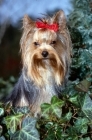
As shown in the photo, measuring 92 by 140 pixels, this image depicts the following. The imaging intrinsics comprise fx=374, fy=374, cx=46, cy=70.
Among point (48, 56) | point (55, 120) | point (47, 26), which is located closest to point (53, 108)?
point (55, 120)

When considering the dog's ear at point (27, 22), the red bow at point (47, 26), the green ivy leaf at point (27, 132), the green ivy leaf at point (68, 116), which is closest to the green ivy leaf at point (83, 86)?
the green ivy leaf at point (68, 116)

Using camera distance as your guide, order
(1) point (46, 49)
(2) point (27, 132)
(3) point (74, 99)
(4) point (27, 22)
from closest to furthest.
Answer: (2) point (27, 132) < (3) point (74, 99) < (1) point (46, 49) < (4) point (27, 22)

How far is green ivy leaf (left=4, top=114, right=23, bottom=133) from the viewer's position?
9.58 ft

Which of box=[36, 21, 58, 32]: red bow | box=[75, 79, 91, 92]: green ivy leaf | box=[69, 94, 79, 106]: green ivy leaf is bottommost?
Answer: box=[69, 94, 79, 106]: green ivy leaf

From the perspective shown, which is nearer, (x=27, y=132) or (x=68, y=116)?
(x=27, y=132)

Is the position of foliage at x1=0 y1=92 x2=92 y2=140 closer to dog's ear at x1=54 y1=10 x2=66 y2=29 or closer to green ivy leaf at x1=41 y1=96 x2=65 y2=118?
green ivy leaf at x1=41 y1=96 x2=65 y2=118

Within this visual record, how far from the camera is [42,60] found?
3664mm

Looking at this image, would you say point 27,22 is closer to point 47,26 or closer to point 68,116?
point 47,26

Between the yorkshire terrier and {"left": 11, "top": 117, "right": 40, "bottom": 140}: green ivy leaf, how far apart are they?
2.68ft

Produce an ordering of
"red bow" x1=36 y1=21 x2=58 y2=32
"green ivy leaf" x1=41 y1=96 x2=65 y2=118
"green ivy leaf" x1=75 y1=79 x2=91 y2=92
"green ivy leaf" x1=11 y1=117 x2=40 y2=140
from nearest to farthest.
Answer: "green ivy leaf" x1=11 y1=117 x2=40 y2=140
"green ivy leaf" x1=41 y1=96 x2=65 y2=118
"green ivy leaf" x1=75 y1=79 x2=91 y2=92
"red bow" x1=36 y1=21 x2=58 y2=32

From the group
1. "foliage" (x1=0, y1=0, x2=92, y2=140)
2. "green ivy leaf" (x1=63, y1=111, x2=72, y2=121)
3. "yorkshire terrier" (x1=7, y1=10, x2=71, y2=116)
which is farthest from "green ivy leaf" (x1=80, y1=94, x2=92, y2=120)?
"yorkshire terrier" (x1=7, y1=10, x2=71, y2=116)

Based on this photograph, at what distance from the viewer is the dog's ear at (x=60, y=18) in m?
3.70

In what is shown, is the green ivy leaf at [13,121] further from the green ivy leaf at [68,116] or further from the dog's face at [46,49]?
the dog's face at [46,49]

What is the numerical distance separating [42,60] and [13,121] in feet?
2.93
